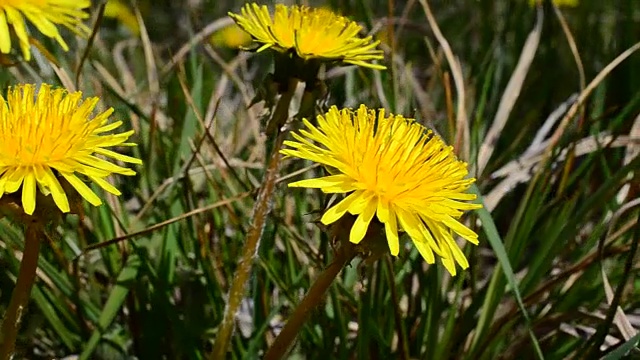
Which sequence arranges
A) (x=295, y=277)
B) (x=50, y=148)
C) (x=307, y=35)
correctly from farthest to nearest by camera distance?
1. (x=295, y=277)
2. (x=307, y=35)
3. (x=50, y=148)

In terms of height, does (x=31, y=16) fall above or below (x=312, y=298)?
above

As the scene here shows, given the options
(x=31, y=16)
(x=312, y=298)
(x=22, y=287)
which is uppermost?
(x=31, y=16)

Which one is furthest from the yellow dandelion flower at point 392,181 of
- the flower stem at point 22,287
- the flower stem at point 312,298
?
the flower stem at point 22,287

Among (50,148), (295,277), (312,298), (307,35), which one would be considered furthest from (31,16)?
(295,277)

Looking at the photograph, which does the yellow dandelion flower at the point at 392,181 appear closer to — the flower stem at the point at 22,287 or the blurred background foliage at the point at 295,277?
the blurred background foliage at the point at 295,277

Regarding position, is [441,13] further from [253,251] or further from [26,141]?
[26,141]

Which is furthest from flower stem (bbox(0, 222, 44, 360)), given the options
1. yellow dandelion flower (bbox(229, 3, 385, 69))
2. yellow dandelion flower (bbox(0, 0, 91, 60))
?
yellow dandelion flower (bbox(229, 3, 385, 69))

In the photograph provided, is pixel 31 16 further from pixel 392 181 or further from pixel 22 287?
pixel 392 181
